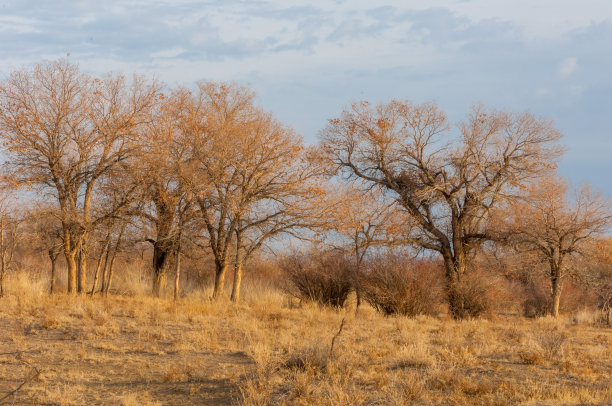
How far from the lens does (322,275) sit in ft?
66.8

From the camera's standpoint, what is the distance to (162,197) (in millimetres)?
19781

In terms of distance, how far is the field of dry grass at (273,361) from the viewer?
7527 mm

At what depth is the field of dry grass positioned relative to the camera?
24.7 ft

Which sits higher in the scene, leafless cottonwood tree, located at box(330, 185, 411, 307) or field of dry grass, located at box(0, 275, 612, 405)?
leafless cottonwood tree, located at box(330, 185, 411, 307)

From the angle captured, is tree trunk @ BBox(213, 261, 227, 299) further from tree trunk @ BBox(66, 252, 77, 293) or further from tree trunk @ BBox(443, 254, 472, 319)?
tree trunk @ BBox(443, 254, 472, 319)

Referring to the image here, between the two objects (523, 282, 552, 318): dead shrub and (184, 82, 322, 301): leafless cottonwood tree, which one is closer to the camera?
(184, 82, 322, 301): leafless cottonwood tree

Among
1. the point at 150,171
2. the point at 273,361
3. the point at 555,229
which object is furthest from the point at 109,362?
the point at 555,229

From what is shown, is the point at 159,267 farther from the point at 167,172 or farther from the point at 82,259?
the point at 167,172

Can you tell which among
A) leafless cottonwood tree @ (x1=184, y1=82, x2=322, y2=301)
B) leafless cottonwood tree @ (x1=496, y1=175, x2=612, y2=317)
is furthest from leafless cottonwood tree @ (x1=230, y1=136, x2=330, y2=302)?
leafless cottonwood tree @ (x1=496, y1=175, x2=612, y2=317)

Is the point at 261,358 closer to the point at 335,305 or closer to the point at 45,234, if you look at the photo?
the point at 335,305

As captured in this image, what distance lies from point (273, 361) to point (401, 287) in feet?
32.7

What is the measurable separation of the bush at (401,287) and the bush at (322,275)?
1.39 metres

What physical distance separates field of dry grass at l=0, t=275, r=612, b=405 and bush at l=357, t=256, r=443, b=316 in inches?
98.5

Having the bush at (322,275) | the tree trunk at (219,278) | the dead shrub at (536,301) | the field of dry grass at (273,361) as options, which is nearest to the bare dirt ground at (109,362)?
the field of dry grass at (273,361)
